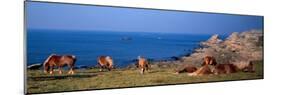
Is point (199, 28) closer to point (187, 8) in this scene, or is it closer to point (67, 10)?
point (187, 8)

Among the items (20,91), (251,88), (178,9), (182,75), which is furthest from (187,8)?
(20,91)

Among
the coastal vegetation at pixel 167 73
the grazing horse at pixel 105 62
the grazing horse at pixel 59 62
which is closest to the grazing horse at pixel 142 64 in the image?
the coastal vegetation at pixel 167 73

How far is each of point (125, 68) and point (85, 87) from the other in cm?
31

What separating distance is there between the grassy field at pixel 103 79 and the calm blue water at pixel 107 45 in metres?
0.08

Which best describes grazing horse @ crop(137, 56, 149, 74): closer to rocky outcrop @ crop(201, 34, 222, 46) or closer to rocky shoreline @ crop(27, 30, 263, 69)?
rocky shoreline @ crop(27, 30, 263, 69)

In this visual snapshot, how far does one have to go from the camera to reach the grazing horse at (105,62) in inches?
93.1

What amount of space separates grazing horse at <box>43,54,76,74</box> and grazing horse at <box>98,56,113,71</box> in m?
0.18

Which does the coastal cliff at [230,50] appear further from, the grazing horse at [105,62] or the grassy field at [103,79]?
the grazing horse at [105,62]

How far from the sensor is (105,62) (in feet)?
7.79

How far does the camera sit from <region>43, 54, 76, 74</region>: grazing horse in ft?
7.31

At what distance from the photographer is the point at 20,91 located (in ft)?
7.16

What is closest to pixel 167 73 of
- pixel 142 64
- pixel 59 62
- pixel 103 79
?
pixel 142 64

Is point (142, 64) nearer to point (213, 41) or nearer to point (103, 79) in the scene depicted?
point (103, 79)

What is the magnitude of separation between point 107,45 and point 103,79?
0.76 feet
